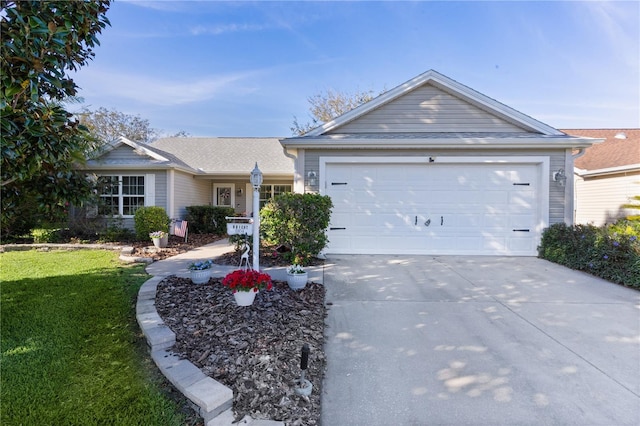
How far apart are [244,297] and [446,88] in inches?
301

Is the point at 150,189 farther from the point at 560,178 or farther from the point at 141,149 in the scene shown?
the point at 560,178

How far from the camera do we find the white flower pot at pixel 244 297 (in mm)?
3531

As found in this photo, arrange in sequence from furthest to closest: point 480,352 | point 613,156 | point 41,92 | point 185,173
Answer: point 185,173 → point 613,156 → point 480,352 → point 41,92

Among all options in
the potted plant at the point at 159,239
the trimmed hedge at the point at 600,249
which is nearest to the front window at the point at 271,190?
the potted plant at the point at 159,239

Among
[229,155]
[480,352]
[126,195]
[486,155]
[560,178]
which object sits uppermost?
[229,155]

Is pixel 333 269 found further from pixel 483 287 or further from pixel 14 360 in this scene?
pixel 14 360

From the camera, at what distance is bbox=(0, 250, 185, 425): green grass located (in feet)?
6.89

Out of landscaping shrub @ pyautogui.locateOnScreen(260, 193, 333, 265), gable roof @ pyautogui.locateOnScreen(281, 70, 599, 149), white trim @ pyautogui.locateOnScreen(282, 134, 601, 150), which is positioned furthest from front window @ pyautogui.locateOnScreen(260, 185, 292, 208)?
landscaping shrub @ pyautogui.locateOnScreen(260, 193, 333, 265)

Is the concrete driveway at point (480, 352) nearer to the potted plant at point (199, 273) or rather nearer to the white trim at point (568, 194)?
the potted plant at point (199, 273)

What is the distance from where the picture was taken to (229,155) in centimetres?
1523

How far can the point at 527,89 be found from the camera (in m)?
10.8

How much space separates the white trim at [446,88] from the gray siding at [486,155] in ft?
2.03

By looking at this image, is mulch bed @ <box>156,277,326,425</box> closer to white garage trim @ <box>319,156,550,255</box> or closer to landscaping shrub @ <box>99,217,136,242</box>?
white garage trim @ <box>319,156,550,255</box>

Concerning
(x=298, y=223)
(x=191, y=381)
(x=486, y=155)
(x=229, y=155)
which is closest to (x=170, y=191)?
(x=229, y=155)
